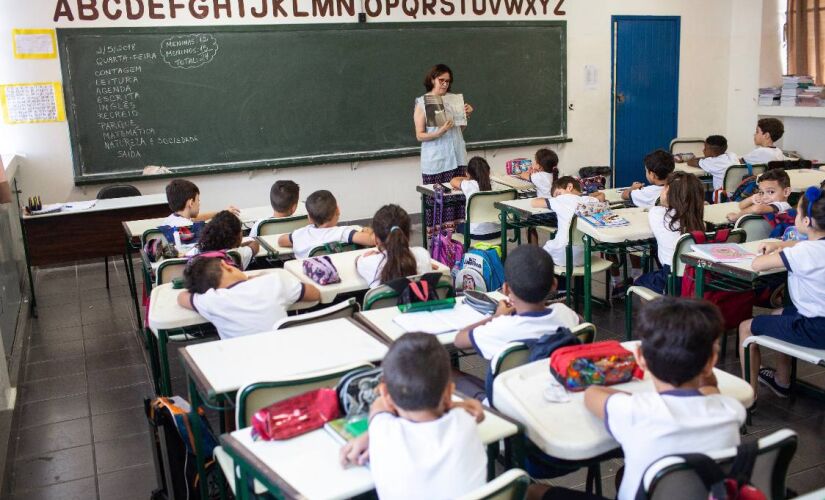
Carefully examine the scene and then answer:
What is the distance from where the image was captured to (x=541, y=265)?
8.33 feet

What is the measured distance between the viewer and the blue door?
9.14 metres

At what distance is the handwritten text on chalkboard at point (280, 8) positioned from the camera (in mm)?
6715

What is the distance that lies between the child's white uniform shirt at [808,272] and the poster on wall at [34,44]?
19.0 ft

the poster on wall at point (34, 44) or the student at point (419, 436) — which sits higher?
the poster on wall at point (34, 44)

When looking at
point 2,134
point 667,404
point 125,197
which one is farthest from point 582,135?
point 667,404

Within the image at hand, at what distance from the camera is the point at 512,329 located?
8.29 feet

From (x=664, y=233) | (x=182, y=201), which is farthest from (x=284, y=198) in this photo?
(x=664, y=233)

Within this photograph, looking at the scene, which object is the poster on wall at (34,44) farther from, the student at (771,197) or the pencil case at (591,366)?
the pencil case at (591,366)

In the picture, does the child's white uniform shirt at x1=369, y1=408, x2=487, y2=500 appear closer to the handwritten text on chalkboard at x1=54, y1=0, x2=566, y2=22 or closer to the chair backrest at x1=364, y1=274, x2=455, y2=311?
the chair backrest at x1=364, y1=274, x2=455, y2=311

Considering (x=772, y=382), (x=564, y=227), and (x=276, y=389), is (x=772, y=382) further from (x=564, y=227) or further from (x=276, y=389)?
(x=276, y=389)

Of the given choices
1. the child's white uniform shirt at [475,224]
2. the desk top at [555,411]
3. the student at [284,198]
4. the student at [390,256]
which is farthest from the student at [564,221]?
the desk top at [555,411]

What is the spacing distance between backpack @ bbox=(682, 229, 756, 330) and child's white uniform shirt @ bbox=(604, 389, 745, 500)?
198cm

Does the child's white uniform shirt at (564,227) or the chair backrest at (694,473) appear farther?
the child's white uniform shirt at (564,227)

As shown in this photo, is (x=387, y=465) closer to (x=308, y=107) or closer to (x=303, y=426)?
(x=303, y=426)
